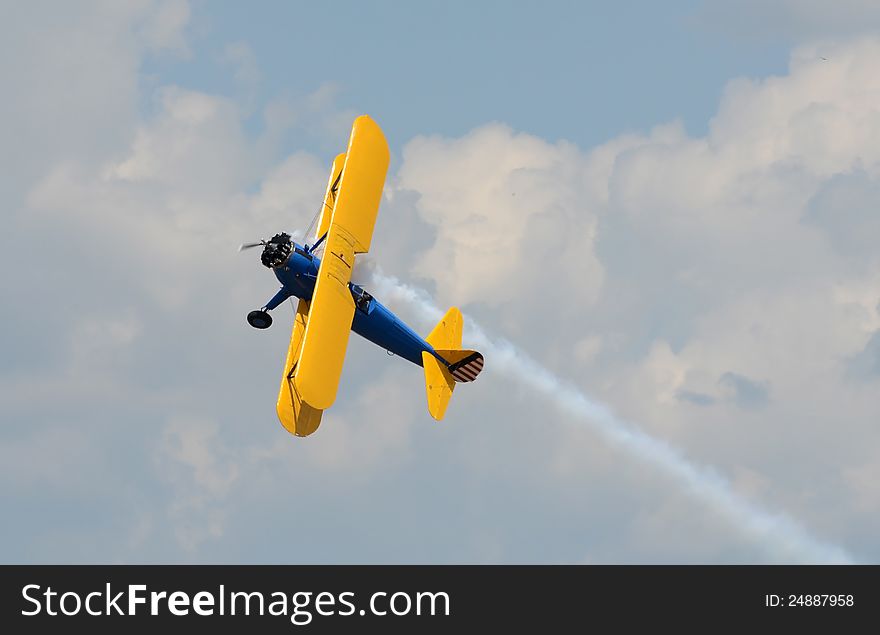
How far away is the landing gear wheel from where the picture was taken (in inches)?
2965

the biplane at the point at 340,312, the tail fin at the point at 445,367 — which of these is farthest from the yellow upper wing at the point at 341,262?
the tail fin at the point at 445,367

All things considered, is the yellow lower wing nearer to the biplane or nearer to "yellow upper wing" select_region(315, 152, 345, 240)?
the biplane

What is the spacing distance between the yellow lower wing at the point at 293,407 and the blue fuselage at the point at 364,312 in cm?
250

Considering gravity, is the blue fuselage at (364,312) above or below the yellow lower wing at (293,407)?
above

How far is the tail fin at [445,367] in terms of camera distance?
80250 mm

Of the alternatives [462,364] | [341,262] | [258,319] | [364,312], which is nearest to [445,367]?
[462,364]

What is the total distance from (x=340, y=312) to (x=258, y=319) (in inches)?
121

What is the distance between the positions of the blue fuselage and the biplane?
34 millimetres

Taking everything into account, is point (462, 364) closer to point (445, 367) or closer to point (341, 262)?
point (445, 367)

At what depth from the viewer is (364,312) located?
77875 mm

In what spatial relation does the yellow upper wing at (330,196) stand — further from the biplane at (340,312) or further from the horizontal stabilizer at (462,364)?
the horizontal stabilizer at (462,364)
